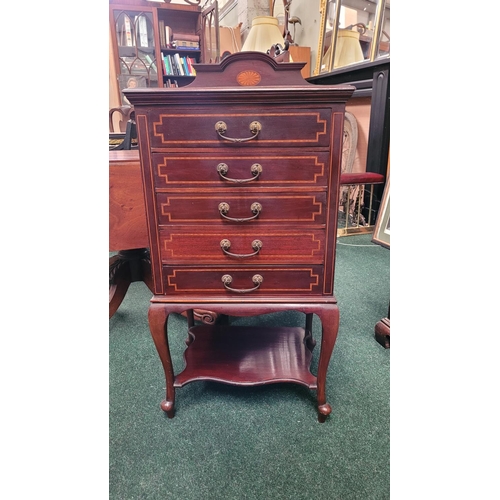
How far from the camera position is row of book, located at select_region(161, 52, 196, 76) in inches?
160

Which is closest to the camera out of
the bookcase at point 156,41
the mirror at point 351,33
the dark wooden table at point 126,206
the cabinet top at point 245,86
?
the cabinet top at point 245,86

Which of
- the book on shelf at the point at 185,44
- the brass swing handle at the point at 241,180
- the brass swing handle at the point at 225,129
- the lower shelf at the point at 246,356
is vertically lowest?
the lower shelf at the point at 246,356

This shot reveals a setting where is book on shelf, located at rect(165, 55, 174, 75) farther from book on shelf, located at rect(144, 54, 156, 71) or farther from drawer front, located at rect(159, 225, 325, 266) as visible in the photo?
drawer front, located at rect(159, 225, 325, 266)

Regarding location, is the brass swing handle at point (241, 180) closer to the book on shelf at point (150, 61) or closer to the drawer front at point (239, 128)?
the drawer front at point (239, 128)

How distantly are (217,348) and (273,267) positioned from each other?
1.51 ft

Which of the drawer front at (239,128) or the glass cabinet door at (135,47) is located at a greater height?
the glass cabinet door at (135,47)

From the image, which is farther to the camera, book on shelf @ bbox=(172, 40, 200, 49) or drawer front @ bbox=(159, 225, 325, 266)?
book on shelf @ bbox=(172, 40, 200, 49)

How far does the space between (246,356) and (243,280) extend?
371 mm

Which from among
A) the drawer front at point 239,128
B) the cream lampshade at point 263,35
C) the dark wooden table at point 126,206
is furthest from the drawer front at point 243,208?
the cream lampshade at point 263,35

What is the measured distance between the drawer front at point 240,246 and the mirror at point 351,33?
91.9 inches

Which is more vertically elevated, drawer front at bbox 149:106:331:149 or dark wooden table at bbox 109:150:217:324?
drawer front at bbox 149:106:331:149

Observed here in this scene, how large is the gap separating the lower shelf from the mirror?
236cm

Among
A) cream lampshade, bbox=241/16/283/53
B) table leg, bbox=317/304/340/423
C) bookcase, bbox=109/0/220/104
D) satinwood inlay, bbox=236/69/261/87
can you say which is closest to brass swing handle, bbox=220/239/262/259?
table leg, bbox=317/304/340/423

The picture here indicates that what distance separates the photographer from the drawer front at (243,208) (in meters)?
0.84
